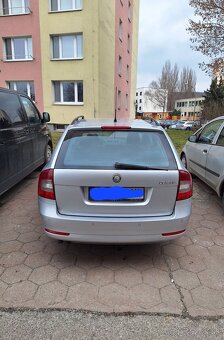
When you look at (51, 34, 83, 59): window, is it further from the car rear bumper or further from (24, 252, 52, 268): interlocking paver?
the car rear bumper

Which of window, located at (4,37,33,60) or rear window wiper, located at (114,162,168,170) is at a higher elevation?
window, located at (4,37,33,60)

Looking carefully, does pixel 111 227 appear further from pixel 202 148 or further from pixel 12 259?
pixel 202 148

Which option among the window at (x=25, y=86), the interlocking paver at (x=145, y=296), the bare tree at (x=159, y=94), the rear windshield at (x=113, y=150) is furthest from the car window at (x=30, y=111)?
the bare tree at (x=159, y=94)

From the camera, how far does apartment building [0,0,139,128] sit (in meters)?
15.2

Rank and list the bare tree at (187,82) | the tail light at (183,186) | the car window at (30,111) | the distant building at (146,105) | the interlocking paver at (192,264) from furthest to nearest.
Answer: the distant building at (146,105) < the bare tree at (187,82) < the car window at (30,111) < the interlocking paver at (192,264) < the tail light at (183,186)

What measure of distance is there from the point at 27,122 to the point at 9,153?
1252mm

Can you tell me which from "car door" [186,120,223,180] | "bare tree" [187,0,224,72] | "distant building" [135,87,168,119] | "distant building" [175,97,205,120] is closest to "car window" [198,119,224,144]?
"car door" [186,120,223,180]

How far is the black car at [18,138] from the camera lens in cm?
413

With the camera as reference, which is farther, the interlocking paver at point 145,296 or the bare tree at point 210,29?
the bare tree at point 210,29

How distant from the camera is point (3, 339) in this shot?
6.36 feet

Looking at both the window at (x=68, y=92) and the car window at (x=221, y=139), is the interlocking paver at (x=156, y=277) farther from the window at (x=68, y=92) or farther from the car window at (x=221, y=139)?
the window at (x=68, y=92)

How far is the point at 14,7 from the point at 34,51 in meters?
2.77

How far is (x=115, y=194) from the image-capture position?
8.36 ft

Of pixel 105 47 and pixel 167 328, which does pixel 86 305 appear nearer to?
pixel 167 328
